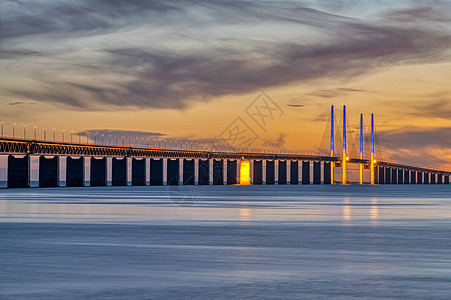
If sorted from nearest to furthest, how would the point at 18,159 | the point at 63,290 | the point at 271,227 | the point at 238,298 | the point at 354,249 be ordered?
the point at 238,298
the point at 63,290
the point at 354,249
the point at 271,227
the point at 18,159

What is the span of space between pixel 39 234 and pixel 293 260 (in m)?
13.4

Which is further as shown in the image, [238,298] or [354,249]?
[354,249]

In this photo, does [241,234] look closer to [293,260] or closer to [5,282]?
[293,260]

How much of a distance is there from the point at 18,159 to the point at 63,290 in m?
180

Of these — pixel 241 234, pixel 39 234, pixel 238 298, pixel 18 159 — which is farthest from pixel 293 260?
pixel 18 159

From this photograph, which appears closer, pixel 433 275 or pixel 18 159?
pixel 433 275

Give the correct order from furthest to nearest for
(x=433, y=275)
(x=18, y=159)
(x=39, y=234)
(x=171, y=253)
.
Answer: (x=18, y=159), (x=39, y=234), (x=171, y=253), (x=433, y=275)

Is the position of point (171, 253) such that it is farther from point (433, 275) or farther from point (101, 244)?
point (433, 275)

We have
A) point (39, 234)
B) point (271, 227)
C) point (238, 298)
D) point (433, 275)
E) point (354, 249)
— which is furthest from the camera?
point (271, 227)

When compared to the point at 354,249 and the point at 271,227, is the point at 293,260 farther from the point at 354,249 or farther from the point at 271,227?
the point at 271,227

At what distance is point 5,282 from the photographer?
16766mm

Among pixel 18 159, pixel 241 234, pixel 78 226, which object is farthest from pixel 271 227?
pixel 18 159

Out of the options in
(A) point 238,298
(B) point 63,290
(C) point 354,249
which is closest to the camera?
(A) point 238,298

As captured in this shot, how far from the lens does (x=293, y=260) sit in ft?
70.3
